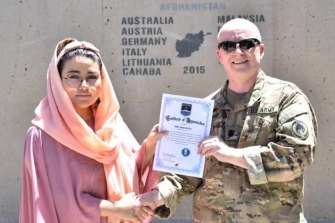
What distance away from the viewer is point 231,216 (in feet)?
7.24

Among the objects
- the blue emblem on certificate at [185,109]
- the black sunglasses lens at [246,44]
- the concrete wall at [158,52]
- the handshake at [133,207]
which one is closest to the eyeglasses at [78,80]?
the blue emblem on certificate at [185,109]

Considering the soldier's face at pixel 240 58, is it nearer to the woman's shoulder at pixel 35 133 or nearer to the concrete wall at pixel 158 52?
the woman's shoulder at pixel 35 133

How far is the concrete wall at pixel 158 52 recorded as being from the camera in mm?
3912

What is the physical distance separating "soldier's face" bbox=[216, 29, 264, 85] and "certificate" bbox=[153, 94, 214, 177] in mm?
162

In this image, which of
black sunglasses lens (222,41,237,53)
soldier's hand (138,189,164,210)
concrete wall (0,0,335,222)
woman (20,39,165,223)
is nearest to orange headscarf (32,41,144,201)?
woman (20,39,165,223)

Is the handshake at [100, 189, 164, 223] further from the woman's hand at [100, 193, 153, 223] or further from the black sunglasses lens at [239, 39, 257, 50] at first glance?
the black sunglasses lens at [239, 39, 257, 50]

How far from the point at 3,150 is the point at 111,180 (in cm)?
204

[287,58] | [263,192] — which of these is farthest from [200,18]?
[263,192]

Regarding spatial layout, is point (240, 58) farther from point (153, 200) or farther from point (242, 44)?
point (153, 200)

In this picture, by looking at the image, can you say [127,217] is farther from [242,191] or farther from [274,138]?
[274,138]

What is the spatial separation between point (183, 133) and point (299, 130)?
0.48 metres

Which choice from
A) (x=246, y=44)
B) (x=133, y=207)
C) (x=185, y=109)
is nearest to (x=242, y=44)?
(x=246, y=44)

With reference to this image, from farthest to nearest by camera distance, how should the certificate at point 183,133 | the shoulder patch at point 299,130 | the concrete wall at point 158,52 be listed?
the concrete wall at point 158,52, the certificate at point 183,133, the shoulder patch at point 299,130

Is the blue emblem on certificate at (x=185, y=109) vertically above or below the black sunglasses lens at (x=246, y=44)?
below
